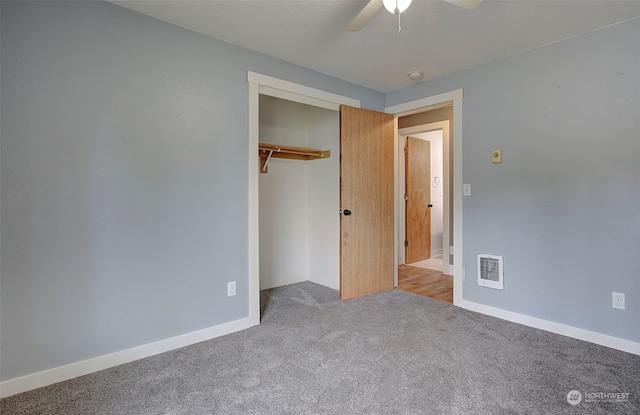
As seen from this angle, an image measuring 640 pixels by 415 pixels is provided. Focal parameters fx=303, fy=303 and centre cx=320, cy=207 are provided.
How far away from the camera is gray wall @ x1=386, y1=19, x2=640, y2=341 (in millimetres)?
2232

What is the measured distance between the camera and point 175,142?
90.2 inches

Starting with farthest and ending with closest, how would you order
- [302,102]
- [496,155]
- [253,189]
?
[302,102] → [496,155] → [253,189]

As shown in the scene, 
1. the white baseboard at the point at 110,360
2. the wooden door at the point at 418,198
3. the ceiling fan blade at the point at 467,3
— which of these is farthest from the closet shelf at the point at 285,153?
the ceiling fan blade at the point at 467,3

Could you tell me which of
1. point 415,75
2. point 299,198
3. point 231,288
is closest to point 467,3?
point 415,75

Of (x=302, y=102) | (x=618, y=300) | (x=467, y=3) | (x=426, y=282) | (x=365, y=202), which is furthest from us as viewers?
(x=426, y=282)

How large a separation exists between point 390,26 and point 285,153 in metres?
1.92

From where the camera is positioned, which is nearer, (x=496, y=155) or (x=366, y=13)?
(x=366, y=13)

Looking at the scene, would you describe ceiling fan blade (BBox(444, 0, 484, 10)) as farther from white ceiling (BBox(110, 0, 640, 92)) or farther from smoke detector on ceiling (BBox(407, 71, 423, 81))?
smoke detector on ceiling (BBox(407, 71, 423, 81))

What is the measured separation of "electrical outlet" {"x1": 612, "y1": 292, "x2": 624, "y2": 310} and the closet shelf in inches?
115

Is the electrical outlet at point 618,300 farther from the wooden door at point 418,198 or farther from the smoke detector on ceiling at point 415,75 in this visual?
the wooden door at point 418,198

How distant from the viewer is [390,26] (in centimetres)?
227

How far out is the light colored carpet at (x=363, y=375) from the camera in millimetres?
1621

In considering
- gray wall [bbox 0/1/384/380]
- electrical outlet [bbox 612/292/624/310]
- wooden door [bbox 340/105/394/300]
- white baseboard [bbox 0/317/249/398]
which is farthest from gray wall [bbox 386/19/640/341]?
white baseboard [bbox 0/317/249/398]

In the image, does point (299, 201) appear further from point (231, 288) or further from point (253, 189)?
point (231, 288)
